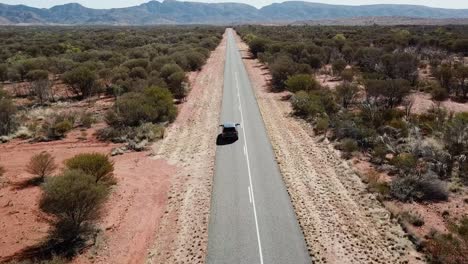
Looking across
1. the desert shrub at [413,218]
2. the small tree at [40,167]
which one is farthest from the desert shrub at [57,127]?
the desert shrub at [413,218]

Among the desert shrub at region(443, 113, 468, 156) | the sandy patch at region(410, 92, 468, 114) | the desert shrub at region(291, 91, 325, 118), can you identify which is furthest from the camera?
the sandy patch at region(410, 92, 468, 114)

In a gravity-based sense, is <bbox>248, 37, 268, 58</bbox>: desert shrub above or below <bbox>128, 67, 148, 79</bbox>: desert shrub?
above

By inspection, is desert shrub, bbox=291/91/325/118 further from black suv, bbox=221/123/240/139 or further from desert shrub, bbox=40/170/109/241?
desert shrub, bbox=40/170/109/241

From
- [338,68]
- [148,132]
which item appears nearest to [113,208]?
[148,132]

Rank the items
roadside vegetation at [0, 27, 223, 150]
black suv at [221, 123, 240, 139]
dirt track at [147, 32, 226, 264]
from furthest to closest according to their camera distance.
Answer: roadside vegetation at [0, 27, 223, 150] → black suv at [221, 123, 240, 139] → dirt track at [147, 32, 226, 264]

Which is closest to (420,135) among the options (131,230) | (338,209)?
(338,209)

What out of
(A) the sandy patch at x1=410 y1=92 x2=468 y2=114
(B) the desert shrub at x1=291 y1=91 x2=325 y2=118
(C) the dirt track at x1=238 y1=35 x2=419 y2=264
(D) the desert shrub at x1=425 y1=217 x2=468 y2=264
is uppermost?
(B) the desert shrub at x1=291 y1=91 x2=325 y2=118

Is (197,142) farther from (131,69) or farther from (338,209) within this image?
(131,69)

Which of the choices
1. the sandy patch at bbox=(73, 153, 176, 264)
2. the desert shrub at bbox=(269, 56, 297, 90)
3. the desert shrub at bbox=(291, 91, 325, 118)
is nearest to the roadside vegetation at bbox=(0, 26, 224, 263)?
the sandy patch at bbox=(73, 153, 176, 264)
